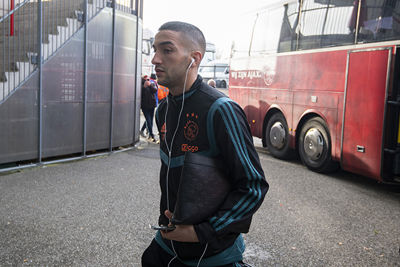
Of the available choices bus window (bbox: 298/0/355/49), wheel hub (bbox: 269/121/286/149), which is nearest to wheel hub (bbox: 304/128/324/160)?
wheel hub (bbox: 269/121/286/149)

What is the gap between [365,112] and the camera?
25.3 feet

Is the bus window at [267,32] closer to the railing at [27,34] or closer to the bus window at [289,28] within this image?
the bus window at [289,28]

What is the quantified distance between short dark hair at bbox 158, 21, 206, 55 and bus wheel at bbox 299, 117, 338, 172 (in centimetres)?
729

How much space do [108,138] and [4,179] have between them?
3430mm

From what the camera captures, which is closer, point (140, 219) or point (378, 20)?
point (140, 219)

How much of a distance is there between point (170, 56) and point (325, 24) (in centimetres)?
794

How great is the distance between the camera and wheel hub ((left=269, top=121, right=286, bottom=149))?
35.0 feet

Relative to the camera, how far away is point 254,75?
11.9m

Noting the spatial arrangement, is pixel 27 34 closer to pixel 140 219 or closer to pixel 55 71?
pixel 55 71

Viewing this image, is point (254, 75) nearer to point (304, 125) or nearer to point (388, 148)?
point (304, 125)

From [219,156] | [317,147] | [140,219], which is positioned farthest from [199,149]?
[317,147]

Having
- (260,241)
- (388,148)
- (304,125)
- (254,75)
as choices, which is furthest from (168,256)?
(254,75)

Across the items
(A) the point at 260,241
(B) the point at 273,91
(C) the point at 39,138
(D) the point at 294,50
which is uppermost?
(D) the point at 294,50

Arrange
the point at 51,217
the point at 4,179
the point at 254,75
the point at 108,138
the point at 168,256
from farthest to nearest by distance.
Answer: the point at 254,75, the point at 108,138, the point at 4,179, the point at 51,217, the point at 168,256
